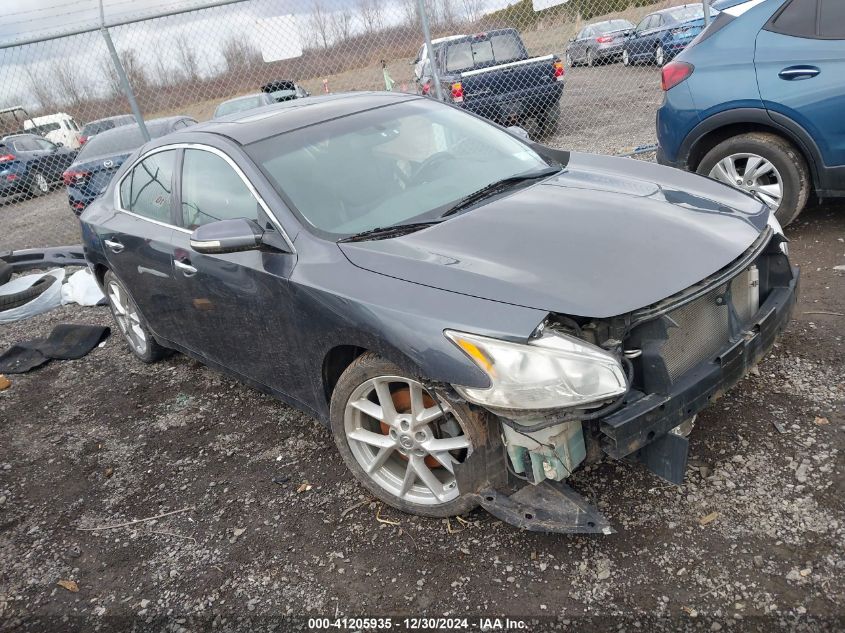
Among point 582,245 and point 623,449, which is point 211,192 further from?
point 623,449

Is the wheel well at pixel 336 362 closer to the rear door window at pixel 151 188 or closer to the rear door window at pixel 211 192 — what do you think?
the rear door window at pixel 211 192

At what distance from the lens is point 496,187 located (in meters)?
3.17

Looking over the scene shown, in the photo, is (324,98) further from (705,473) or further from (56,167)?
(56,167)

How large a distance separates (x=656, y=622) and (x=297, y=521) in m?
1.57

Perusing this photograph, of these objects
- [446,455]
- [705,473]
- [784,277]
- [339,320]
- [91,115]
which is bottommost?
[705,473]

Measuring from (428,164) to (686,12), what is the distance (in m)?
16.6

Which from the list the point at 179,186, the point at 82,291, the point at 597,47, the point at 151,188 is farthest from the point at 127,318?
the point at 597,47

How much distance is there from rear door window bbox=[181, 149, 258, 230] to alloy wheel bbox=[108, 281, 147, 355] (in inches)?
55.8

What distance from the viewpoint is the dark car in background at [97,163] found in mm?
9188

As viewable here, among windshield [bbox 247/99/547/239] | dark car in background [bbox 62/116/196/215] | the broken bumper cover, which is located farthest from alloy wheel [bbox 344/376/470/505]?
dark car in background [bbox 62/116/196/215]

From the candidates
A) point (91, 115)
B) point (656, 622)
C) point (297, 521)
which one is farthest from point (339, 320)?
point (91, 115)

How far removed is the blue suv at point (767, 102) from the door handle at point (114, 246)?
4079 mm

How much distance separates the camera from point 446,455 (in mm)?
2525

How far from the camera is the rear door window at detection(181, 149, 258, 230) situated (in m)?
3.08
